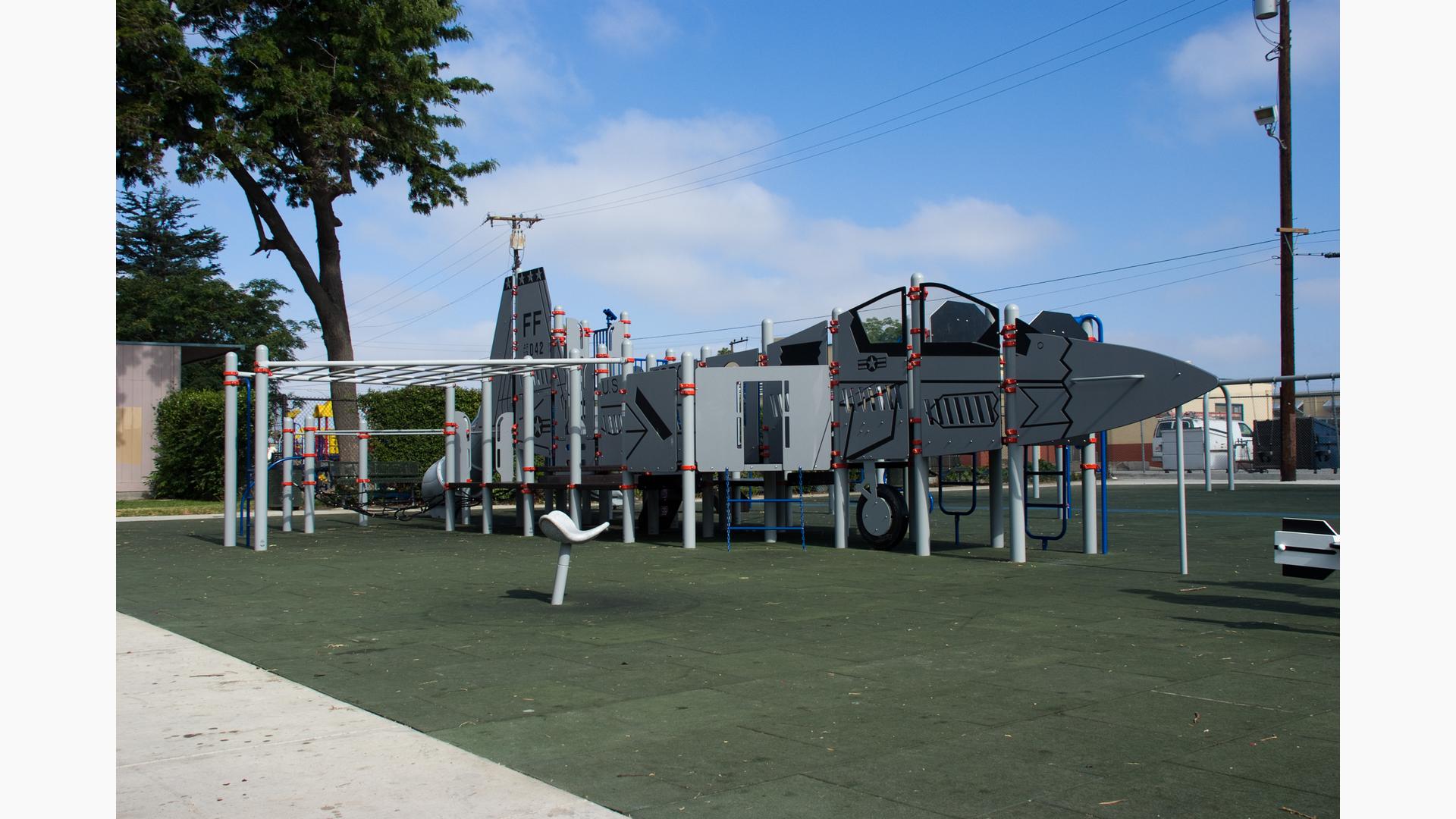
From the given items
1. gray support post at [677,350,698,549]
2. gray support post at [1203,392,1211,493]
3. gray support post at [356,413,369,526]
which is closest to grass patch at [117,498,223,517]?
gray support post at [356,413,369,526]

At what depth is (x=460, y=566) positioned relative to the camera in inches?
467

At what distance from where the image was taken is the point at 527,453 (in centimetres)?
1716

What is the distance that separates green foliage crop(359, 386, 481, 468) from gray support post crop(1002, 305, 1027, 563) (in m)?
19.1

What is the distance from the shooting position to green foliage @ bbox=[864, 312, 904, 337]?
13.1m

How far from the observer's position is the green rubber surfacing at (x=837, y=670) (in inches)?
153

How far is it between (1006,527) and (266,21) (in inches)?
823

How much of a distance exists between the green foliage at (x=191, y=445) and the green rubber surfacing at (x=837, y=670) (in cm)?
1558

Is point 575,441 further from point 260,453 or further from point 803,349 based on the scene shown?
point 260,453

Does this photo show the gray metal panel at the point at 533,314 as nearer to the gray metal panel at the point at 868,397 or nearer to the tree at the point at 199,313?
the gray metal panel at the point at 868,397

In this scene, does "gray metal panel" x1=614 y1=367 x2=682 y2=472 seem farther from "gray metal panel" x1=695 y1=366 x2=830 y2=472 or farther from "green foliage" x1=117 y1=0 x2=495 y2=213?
"green foliage" x1=117 y1=0 x2=495 y2=213

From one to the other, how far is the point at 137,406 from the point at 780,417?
1984 centimetres

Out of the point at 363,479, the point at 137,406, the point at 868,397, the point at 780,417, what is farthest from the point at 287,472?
the point at 137,406
